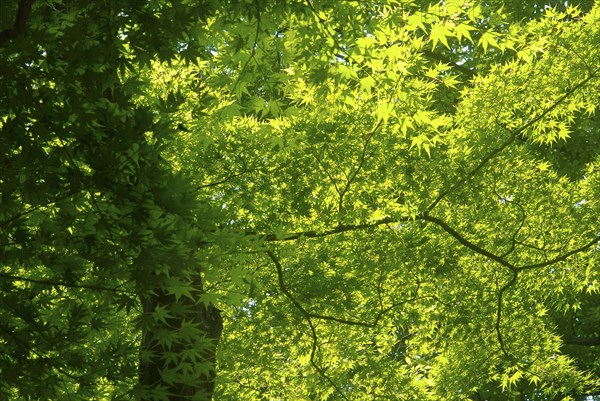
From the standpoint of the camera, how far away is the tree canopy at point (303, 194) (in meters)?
4.16

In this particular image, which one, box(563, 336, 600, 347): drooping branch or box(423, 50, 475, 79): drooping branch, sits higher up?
box(423, 50, 475, 79): drooping branch

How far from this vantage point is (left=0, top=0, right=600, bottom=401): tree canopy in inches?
164

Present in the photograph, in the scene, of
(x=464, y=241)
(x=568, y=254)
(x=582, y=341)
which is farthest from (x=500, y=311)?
(x=582, y=341)

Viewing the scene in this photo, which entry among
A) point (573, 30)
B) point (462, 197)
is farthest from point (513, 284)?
point (573, 30)

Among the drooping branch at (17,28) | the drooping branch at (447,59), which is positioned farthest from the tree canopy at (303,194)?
the drooping branch at (447,59)

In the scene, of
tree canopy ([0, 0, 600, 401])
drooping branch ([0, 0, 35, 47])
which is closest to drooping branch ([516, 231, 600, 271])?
tree canopy ([0, 0, 600, 401])

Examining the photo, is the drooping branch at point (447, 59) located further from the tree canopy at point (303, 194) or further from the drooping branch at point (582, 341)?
the tree canopy at point (303, 194)

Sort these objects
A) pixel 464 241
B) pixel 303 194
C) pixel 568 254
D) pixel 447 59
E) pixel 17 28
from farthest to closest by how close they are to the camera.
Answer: pixel 447 59 < pixel 568 254 < pixel 464 241 < pixel 303 194 < pixel 17 28

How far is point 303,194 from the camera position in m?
8.62

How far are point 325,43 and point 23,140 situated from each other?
102 inches

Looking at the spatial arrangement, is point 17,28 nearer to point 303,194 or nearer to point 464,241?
point 303,194

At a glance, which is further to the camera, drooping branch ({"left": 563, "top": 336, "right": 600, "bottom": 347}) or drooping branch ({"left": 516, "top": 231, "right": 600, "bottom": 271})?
drooping branch ({"left": 563, "top": 336, "right": 600, "bottom": 347})

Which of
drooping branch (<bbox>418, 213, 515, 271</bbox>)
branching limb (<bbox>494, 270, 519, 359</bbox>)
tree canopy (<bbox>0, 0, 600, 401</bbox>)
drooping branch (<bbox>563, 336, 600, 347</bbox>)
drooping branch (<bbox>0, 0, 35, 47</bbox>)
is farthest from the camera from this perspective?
drooping branch (<bbox>563, 336, 600, 347</bbox>)

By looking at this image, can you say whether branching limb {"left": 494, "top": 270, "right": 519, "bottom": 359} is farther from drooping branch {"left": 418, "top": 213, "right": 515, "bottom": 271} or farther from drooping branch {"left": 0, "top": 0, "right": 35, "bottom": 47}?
drooping branch {"left": 0, "top": 0, "right": 35, "bottom": 47}
